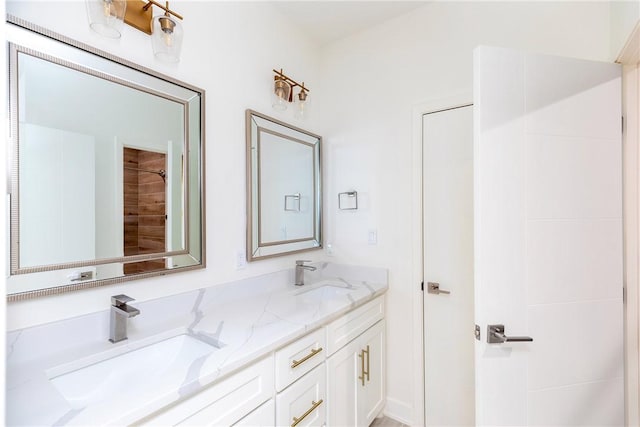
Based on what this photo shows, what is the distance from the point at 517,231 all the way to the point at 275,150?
142 cm

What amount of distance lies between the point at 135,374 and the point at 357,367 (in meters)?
1.15

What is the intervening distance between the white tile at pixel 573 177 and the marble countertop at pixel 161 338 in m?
1.02

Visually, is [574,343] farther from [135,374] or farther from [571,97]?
[135,374]

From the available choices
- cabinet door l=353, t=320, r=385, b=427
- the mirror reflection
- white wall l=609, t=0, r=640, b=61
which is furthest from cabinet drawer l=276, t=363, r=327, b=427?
white wall l=609, t=0, r=640, b=61

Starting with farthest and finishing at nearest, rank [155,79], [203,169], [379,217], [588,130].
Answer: [379,217] → [203,169] → [155,79] → [588,130]

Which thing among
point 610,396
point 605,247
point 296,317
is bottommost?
point 610,396

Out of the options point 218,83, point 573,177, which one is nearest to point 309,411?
point 573,177

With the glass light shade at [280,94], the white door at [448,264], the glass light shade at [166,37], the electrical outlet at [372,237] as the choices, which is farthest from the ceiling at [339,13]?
the electrical outlet at [372,237]

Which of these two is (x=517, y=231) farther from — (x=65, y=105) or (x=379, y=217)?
(x=65, y=105)

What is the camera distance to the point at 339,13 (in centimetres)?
204

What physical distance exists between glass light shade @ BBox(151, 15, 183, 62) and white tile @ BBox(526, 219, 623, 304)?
1.69 m

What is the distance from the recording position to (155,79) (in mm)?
1361

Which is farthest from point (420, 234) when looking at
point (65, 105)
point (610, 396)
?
point (65, 105)

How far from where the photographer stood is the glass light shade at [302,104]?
2.10m
